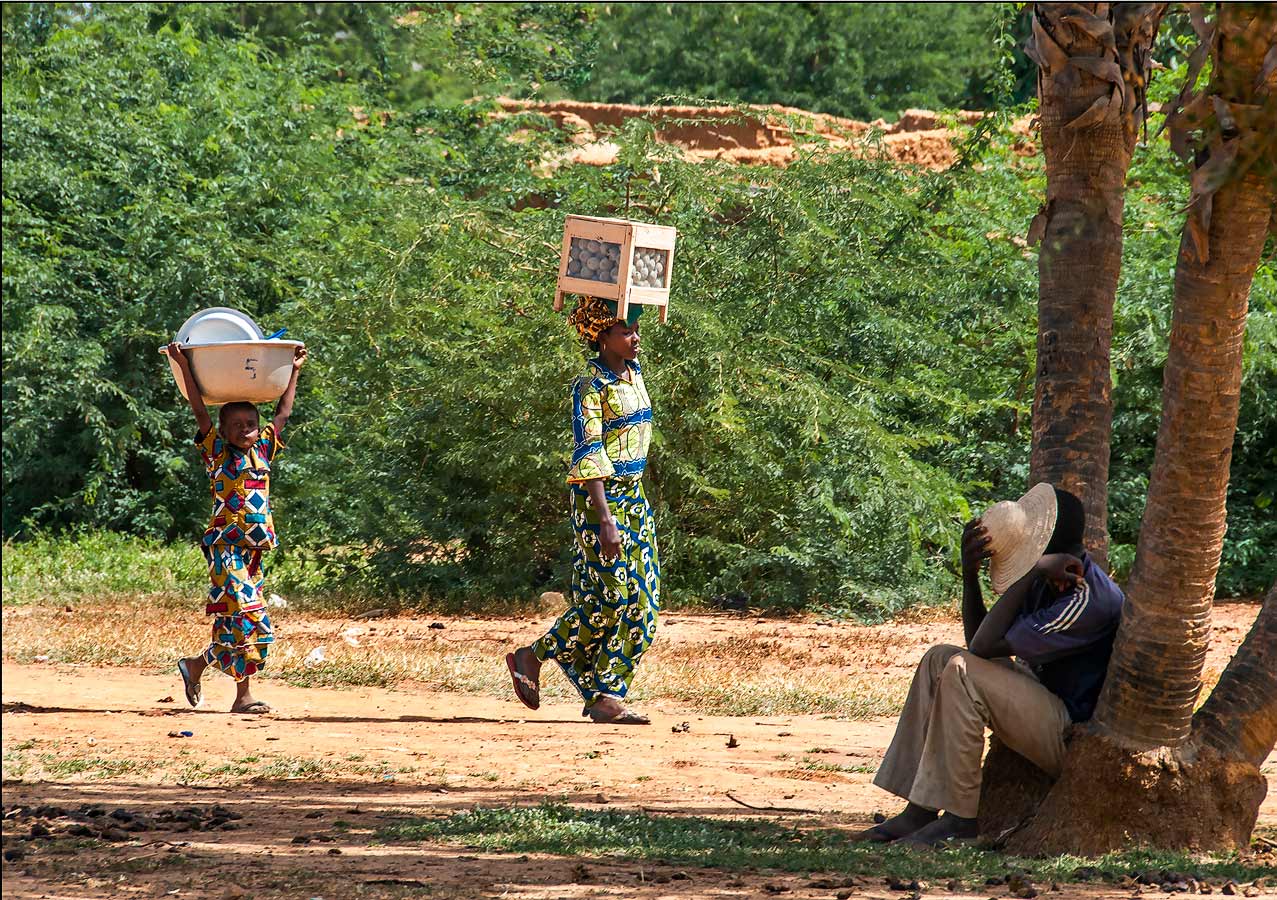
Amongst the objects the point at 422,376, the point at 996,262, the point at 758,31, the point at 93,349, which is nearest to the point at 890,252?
the point at 996,262

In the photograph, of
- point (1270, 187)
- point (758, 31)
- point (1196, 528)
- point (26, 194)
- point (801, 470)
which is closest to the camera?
point (1270, 187)

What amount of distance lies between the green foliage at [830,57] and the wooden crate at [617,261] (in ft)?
61.9

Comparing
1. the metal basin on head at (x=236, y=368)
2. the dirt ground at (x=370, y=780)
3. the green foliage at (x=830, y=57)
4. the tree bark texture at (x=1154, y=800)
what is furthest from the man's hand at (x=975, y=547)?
the green foliage at (x=830, y=57)

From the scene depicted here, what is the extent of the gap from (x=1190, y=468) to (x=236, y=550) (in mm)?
4429

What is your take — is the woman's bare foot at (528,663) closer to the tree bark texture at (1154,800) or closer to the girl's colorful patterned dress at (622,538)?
the girl's colorful patterned dress at (622,538)

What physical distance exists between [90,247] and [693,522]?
7.47 metres

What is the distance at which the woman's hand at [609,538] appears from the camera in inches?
259

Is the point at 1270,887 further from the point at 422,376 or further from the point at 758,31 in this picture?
the point at 758,31

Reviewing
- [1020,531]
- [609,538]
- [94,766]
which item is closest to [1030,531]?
[1020,531]

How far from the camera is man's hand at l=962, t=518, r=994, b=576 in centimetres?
464

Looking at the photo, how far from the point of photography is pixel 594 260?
6.80m

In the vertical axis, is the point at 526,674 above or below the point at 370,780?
above

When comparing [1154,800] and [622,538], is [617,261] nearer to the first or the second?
[622,538]

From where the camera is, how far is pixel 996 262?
1223 centimetres
